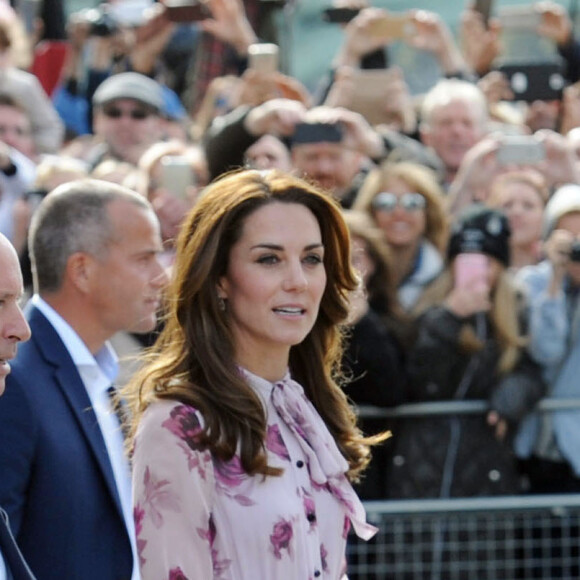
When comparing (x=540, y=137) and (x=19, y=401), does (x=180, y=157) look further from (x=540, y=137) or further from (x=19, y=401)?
(x=19, y=401)

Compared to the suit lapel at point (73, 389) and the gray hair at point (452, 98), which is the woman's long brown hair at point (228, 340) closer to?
the suit lapel at point (73, 389)

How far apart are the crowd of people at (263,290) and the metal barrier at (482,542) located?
0.51 ft

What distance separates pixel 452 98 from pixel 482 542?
2.48 meters

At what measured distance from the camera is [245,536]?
364 centimetres

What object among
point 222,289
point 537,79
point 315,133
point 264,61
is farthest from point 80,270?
point 537,79

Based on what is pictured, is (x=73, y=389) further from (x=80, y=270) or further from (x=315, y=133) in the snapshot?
(x=315, y=133)

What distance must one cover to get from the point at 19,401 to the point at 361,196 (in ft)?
10.9

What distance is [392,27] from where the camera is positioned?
942cm

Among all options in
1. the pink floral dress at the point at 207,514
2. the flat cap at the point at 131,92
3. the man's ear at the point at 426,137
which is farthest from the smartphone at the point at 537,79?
the pink floral dress at the point at 207,514

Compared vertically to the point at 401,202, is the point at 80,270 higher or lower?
higher

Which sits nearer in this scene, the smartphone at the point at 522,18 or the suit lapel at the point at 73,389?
the suit lapel at the point at 73,389

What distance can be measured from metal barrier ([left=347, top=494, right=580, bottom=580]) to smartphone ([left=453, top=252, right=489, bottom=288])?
87 centimetres

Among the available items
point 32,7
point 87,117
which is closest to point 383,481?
point 87,117

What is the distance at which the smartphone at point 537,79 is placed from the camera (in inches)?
346
